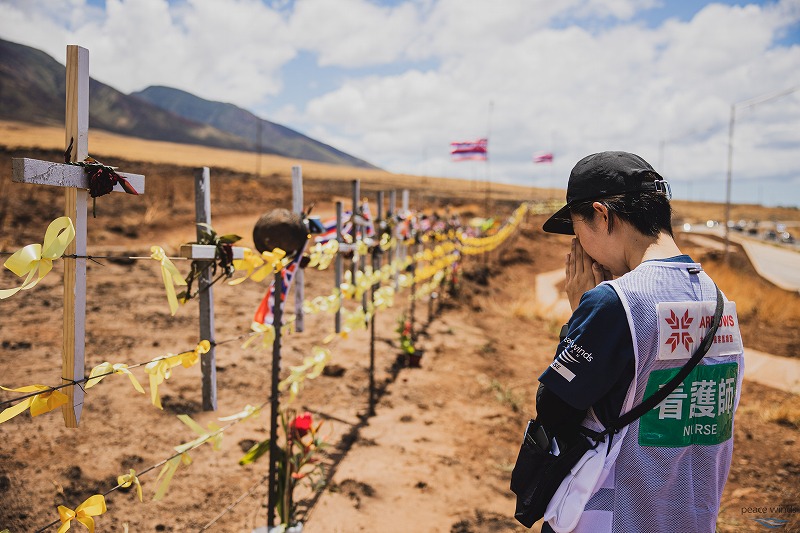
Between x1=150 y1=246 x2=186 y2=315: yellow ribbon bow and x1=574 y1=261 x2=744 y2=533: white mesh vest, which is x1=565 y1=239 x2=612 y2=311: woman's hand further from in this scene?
x1=150 y1=246 x2=186 y2=315: yellow ribbon bow

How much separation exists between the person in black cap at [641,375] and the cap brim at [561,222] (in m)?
0.19

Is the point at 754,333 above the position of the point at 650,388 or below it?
below

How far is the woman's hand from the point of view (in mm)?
1718

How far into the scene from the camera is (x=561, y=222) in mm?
1911

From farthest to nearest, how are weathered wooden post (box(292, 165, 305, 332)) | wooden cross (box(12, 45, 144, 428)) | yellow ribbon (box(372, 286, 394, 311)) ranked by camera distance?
yellow ribbon (box(372, 286, 394, 311)), weathered wooden post (box(292, 165, 305, 332)), wooden cross (box(12, 45, 144, 428))

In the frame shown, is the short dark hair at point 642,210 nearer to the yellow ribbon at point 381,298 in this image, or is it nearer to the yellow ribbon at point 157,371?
the yellow ribbon at point 157,371

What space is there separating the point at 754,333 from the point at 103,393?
11.0m

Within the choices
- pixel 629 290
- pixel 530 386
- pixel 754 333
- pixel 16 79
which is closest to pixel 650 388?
pixel 629 290

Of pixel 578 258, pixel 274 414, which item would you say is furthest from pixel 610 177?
pixel 274 414

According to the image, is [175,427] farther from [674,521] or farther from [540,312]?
[540,312]

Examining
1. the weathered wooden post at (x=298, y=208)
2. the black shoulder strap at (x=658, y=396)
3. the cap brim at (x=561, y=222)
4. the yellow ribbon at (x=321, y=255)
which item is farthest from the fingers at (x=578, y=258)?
the weathered wooden post at (x=298, y=208)

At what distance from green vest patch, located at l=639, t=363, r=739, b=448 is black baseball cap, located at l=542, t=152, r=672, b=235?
54 centimetres

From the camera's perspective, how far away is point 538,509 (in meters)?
1.54

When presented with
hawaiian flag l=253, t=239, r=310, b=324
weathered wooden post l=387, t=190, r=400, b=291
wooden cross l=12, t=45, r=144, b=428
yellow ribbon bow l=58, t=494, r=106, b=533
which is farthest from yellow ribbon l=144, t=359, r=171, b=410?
weathered wooden post l=387, t=190, r=400, b=291
